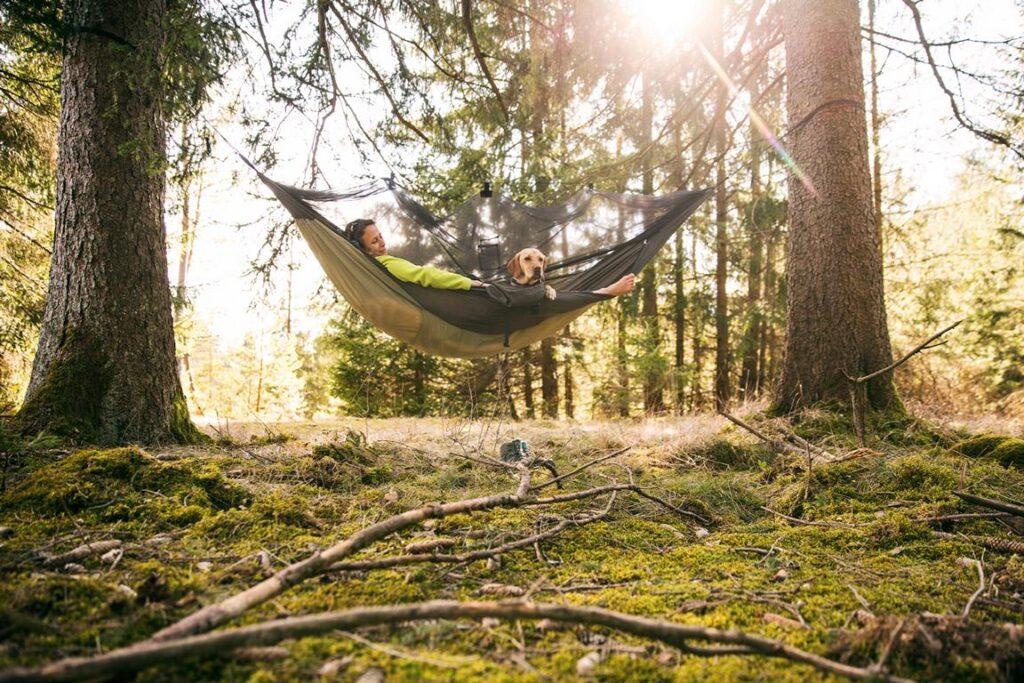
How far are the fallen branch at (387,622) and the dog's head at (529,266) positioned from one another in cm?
211

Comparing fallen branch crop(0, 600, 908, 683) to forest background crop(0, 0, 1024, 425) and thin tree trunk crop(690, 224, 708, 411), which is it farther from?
thin tree trunk crop(690, 224, 708, 411)

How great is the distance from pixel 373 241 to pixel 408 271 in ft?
1.33

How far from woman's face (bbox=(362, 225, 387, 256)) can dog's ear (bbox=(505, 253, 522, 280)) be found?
0.70 meters

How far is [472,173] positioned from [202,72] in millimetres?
1752

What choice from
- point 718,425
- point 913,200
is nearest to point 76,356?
point 718,425

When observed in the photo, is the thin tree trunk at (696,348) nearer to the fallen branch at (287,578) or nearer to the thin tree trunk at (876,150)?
the thin tree trunk at (876,150)

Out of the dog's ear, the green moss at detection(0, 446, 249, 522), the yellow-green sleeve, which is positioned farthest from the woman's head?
the green moss at detection(0, 446, 249, 522)

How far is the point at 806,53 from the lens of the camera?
279 cm

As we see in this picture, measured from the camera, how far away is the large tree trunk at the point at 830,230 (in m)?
2.61

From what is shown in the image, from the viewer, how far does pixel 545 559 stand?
4.19ft

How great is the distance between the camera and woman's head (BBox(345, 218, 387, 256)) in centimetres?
273

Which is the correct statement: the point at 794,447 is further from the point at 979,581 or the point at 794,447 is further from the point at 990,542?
the point at 979,581

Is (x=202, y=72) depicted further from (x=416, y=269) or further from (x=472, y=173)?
(x=472, y=173)

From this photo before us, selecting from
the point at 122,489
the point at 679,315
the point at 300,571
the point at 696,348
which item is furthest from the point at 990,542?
the point at 696,348
